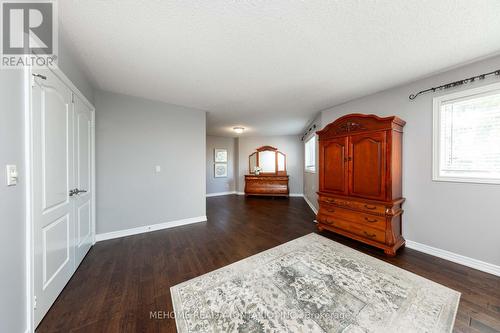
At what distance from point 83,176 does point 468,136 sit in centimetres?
488

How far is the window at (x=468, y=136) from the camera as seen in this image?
2035 mm

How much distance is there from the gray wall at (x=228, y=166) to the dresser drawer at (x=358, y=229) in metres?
5.05

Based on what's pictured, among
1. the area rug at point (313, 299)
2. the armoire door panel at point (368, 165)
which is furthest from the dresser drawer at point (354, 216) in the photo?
the area rug at point (313, 299)

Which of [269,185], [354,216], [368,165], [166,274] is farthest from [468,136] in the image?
[269,185]

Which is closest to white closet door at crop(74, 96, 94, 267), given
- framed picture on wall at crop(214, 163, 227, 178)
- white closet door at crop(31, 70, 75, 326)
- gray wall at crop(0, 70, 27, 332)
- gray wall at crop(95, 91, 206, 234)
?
white closet door at crop(31, 70, 75, 326)

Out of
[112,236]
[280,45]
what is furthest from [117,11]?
[112,236]

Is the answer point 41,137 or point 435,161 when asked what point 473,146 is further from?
point 41,137

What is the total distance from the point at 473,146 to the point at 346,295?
2.36 m

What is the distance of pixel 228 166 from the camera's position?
25.1 ft

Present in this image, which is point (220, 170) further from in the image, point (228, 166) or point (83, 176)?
point (83, 176)

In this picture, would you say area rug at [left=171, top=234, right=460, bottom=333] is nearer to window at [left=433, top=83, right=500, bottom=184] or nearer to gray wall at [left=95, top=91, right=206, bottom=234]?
window at [left=433, top=83, right=500, bottom=184]

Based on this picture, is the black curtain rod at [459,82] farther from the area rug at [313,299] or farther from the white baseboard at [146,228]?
the white baseboard at [146,228]

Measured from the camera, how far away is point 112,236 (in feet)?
9.70

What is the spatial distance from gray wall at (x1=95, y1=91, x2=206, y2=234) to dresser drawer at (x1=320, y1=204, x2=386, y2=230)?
252cm
